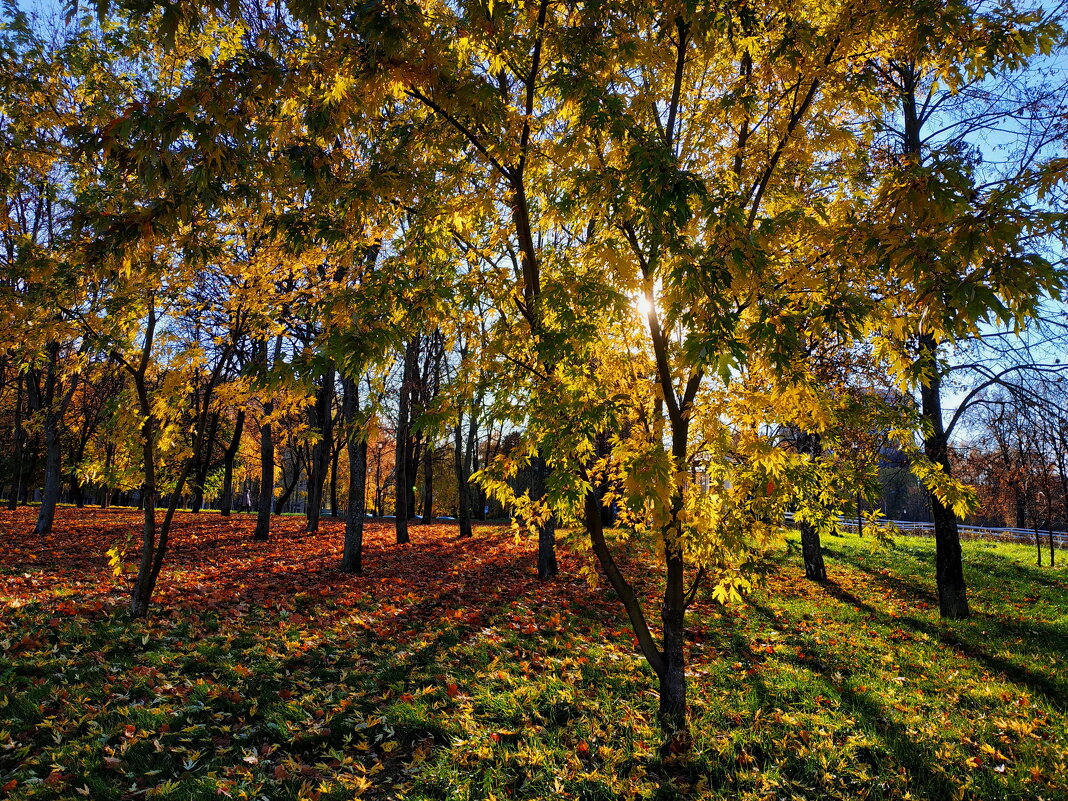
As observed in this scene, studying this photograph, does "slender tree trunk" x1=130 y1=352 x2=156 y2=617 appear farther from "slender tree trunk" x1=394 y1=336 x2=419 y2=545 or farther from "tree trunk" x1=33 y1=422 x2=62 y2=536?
"tree trunk" x1=33 y1=422 x2=62 y2=536

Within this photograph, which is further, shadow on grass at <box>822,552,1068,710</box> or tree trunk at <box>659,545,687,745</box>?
shadow on grass at <box>822,552,1068,710</box>

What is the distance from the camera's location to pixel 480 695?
5.11m

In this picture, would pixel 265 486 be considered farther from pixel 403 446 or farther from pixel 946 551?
pixel 946 551

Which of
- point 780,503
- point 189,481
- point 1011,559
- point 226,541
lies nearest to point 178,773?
point 189,481

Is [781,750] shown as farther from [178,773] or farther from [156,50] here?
[156,50]

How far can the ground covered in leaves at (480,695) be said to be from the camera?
379 centimetres

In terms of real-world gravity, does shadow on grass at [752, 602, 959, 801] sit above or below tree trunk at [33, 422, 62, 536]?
below

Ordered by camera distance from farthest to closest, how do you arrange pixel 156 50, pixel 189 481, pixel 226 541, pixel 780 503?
pixel 226 541, pixel 189 481, pixel 156 50, pixel 780 503

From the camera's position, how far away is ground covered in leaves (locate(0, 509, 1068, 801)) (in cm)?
379

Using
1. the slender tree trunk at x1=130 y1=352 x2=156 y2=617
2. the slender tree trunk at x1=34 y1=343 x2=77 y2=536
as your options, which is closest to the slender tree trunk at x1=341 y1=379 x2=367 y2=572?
the slender tree trunk at x1=130 y1=352 x2=156 y2=617

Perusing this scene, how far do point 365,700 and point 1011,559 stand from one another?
17.6 m

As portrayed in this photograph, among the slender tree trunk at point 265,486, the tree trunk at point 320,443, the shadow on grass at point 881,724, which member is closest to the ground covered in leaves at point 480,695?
the shadow on grass at point 881,724

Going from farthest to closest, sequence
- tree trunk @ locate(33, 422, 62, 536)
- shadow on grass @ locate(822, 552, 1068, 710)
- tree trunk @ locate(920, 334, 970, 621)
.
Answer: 1. tree trunk @ locate(33, 422, 62, 536)
2. tree trunk @ locate(920, 334, 970, 621)
3. shadow on grass @ locate(822, 552, 1068, 710)

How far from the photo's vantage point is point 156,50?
6.08 m
